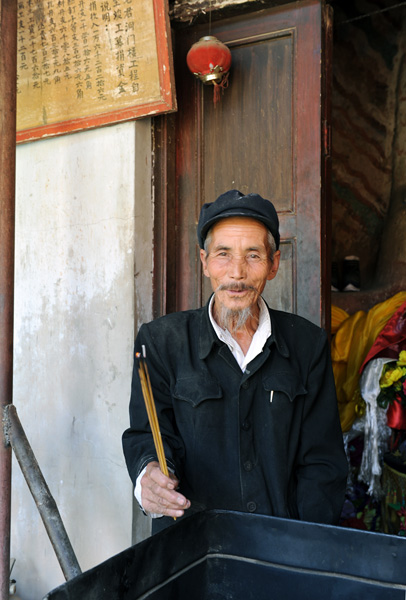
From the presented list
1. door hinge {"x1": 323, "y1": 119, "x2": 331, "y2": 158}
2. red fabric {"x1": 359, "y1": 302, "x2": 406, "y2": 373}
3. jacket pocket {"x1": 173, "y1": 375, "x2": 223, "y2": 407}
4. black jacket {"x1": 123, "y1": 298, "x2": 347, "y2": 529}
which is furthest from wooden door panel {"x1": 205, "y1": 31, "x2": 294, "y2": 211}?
red fabric {"x1": 359, "y1": 302, "x2": 406, "y2": 373}

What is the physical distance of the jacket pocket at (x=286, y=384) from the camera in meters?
1.76

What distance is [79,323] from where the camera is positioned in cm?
280

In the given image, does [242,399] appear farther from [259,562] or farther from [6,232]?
[6,232]

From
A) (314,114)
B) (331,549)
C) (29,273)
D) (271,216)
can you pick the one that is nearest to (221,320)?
(271,216)

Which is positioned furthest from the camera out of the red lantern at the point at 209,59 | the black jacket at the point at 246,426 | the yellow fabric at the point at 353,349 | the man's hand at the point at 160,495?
the yellow fabric at the point at 353,349

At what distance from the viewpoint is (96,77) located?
268 centimetres

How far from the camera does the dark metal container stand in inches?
44.1

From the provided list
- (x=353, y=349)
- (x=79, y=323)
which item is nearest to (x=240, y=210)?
(x=79, y=323)

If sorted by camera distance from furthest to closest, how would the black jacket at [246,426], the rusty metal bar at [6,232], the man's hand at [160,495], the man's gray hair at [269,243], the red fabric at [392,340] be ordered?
the red fabric at [392,340] < the rusty metal bar at [6,232] < the man's gray hair at [269,243] < the black jacket at [246,426] < the man's hand at [160,495]

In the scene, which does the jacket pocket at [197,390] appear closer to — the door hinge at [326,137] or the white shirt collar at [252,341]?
the white shirt collar at [252,341]

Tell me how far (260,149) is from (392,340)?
1.46m

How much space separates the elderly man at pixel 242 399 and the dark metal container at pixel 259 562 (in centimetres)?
45

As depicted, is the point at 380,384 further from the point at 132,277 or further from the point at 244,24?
the point at 244,24

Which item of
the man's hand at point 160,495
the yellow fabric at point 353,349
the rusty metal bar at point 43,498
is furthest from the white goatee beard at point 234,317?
the yellow fabric at point 353,349
